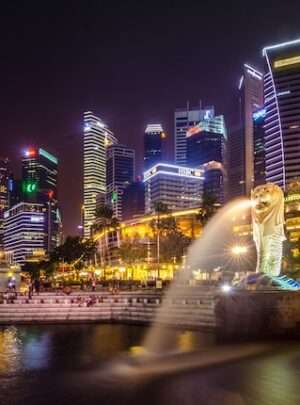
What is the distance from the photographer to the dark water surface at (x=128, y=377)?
76.2 feet

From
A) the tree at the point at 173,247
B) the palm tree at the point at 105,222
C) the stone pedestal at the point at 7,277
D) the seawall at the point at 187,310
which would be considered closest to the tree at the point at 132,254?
the tree at the point at 173,247

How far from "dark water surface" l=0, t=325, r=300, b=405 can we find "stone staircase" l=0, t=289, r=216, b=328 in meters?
11.0

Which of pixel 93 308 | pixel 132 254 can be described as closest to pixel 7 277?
pixel 93 308

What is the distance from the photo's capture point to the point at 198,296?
48.8 m

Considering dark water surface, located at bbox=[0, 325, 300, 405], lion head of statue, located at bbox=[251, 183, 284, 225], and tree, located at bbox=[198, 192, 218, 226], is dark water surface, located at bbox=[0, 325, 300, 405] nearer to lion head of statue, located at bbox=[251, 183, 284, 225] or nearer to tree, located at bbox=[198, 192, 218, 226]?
lion head of statue, located at bbox=[251, 183, 284, 225]

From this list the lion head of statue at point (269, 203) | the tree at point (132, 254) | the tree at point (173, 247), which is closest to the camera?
the lion head of statue at point (269, 203)

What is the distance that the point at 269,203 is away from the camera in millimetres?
47625

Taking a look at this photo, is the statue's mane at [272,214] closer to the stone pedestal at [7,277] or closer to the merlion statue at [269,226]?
the merlion statue at [269,226]

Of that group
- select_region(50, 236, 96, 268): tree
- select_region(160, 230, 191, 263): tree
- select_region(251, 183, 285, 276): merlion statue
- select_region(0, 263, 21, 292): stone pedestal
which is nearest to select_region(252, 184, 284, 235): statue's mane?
select_region(251, 183, 285, 276): merlion statue

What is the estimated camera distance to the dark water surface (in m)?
23.2

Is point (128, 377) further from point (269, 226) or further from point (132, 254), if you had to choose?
point (132, 254)

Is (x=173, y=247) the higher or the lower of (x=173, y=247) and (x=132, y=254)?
the higher

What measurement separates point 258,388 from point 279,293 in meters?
16.1

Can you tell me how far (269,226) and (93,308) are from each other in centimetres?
1963
